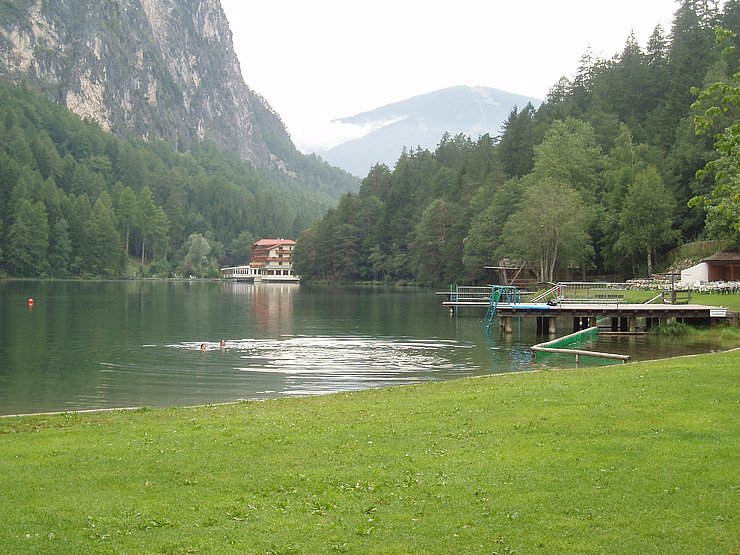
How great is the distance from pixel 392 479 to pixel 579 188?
95.7m

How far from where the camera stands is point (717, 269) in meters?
Result: 77.2

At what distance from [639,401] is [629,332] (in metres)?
37.3

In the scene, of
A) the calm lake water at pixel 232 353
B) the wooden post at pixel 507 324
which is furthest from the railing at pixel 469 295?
the wooden post at pixel 507 324

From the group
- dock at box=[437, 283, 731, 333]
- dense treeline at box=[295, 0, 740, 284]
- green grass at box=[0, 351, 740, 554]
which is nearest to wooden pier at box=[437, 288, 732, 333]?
dock at box=[437, 283, 731, 333]

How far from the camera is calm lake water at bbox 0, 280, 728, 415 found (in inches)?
1259

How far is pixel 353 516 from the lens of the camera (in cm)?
1130

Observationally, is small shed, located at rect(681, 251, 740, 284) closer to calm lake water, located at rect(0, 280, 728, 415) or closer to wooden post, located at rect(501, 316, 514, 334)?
calm lake water, located at rect(0, 280, 728, 415)

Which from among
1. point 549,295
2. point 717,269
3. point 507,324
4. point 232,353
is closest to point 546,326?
point 507,324

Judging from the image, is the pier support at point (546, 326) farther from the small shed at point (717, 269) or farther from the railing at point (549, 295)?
the small shed at point (717, 269)

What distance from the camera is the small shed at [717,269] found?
248ft

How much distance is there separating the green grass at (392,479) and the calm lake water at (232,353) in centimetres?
1174

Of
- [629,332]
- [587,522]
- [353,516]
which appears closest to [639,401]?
[587,522]

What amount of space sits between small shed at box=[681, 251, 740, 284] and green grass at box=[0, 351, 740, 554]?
198 feet

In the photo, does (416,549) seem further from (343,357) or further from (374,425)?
(343,357)
